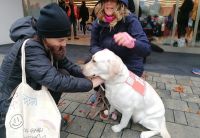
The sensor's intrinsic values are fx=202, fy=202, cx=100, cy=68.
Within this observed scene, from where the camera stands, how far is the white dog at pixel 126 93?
2.05 metres

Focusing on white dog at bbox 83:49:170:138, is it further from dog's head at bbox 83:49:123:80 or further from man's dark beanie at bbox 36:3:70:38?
man's dark beanie at bbox 36:3:70:38

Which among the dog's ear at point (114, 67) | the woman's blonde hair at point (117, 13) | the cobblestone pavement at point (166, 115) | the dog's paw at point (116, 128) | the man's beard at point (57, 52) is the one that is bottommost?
the cobblestone pavement at point (166, 115)

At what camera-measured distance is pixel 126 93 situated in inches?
86.2

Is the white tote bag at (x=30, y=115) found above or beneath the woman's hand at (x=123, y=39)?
beneath

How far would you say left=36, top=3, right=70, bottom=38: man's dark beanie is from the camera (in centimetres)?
169

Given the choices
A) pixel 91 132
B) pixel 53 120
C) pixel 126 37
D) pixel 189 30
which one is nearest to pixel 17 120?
pixel 53 120

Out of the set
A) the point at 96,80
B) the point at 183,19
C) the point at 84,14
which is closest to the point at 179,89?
the point at 96,80

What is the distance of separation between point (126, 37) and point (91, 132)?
1.26 meters

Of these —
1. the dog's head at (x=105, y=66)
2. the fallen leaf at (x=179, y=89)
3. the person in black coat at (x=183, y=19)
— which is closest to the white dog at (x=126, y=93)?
the dog's head at (x=105, y=66)

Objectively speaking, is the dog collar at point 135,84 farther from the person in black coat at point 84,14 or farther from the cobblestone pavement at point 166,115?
the person in black coat at point 84,14

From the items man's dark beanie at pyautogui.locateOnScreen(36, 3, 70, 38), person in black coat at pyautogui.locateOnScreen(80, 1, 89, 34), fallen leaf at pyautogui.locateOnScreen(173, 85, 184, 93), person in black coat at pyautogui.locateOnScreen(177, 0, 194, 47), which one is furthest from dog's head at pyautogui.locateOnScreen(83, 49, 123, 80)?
person in black coat at pyautogui.locateOnScreen(80, 1, 89, 34)

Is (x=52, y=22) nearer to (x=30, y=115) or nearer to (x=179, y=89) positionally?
(x=30, y=115)

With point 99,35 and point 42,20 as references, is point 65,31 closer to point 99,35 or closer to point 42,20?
point 42,20

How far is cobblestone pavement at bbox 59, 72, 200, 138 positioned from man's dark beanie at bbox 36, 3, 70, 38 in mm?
1329
